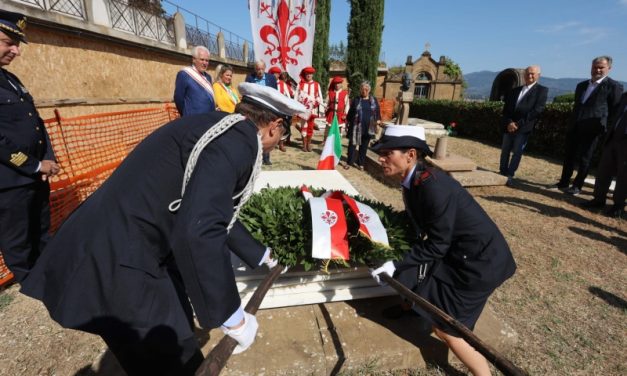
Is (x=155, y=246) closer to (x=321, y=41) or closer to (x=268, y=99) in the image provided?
(x=268, y=99)

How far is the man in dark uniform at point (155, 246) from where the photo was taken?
1.10 m

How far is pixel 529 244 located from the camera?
423 centimetres

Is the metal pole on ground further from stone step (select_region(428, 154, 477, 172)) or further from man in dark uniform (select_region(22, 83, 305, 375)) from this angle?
stone step (select_region(428, 154, 477, 172))

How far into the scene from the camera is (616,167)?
525 cm

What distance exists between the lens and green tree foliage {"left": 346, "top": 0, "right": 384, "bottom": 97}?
2069 cm

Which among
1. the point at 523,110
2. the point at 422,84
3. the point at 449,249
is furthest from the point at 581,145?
the point at 422,84

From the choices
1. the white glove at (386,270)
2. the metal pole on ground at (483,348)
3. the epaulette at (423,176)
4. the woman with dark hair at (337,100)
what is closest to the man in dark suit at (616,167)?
the epaulette at (423,176)

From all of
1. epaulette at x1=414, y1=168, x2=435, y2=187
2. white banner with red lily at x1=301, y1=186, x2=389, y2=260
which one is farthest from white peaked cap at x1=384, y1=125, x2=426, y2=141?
white banner with red lily at x1=301, y1=186, x2=389, y2=260

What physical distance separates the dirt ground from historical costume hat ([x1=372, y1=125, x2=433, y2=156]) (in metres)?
1.57

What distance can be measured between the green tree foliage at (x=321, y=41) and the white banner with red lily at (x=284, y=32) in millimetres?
12098

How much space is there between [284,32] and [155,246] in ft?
26.1

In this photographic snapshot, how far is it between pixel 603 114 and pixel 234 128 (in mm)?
7278

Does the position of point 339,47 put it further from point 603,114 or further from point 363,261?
point 363,261

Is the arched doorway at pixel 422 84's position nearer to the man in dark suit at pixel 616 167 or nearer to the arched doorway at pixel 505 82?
the arched doorway at pixel 505 82
